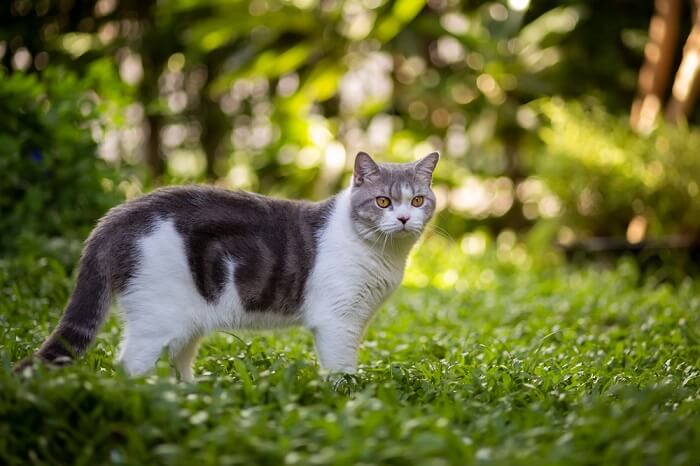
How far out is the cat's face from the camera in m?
2.78

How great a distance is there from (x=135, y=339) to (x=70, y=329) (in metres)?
0.20

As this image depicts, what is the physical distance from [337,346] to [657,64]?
5.49 metres

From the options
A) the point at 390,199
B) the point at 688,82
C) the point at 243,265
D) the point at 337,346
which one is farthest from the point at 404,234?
the point at 688,82

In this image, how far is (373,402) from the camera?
2006mm

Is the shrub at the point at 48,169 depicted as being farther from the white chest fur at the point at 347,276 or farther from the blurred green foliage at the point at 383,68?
the blurred green foliage at the point at 383,68

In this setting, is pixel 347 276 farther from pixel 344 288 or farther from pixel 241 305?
pixel 241 305

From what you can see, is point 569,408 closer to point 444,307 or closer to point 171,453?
point 171,453

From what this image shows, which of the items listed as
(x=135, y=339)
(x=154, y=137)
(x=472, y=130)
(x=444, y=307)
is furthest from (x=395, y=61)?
(x=135, y=339)

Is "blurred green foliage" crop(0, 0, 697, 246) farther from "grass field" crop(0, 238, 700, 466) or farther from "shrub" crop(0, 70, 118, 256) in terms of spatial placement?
"grass field" crop(0, 238, 700, 466)

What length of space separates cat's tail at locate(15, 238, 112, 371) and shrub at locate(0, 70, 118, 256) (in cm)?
199

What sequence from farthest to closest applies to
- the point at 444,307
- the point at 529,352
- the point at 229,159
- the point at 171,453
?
the point at 229,159 → the point at 444,307 → the point at 529,352 → the point at 171,453

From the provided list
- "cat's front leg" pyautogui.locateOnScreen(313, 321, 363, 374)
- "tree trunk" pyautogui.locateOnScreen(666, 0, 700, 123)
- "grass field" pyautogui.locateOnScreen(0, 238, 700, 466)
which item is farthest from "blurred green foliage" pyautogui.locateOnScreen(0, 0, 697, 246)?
"cat's front leg" pyautogui.locateOnScreen(313, 321, 363, 374)

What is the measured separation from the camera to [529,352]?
3.12 metres

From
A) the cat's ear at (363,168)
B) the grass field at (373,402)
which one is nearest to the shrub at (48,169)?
the grass field at (373,402)
